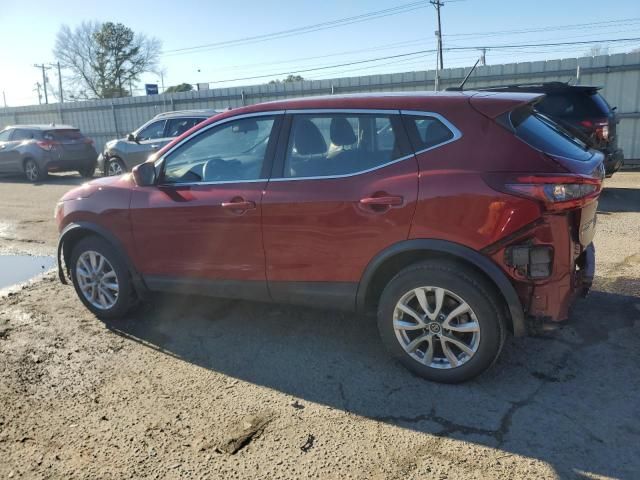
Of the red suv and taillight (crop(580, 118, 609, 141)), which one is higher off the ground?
taillight (crop(580, 118, 609, 141))

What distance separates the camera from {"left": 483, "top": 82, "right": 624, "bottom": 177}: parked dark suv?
8.87 meters

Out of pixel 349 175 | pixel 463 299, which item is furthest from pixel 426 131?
pixel 463 299

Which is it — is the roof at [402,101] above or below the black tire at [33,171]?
above

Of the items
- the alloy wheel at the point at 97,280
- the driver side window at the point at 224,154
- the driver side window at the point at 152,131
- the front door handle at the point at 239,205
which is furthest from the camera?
the driver side window at the point at 152,131

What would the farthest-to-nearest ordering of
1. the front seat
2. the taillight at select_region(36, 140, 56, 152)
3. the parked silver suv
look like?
the taillight at select_region(36, 140, 56, 152) < the parked silver suv < the front seat

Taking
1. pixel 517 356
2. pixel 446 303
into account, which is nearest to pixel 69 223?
pixel 446 303

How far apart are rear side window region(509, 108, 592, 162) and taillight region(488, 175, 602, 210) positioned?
24 cm

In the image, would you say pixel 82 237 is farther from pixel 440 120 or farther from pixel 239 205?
pixel 440 120

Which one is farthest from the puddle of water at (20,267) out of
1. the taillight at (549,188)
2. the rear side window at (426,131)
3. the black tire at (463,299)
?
the taillight at (549,188)

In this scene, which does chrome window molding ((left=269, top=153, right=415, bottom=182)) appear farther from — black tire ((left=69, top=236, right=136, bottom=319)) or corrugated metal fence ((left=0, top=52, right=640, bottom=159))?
corrugated metal fence ((left=0, top=52, right=640, bottom=159))

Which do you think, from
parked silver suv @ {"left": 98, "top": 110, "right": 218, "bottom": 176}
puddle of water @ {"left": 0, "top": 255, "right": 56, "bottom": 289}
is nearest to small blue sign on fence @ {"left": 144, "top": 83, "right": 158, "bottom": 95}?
parked silver suv @ {"left": 98, "top": 110, "right": 218, "bottom": 176}

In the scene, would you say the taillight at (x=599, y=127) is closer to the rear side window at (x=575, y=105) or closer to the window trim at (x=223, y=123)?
the rear side window at (x=575, y=105)

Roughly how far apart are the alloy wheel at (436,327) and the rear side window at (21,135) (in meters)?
15.8

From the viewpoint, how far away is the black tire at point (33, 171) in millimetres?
15577
